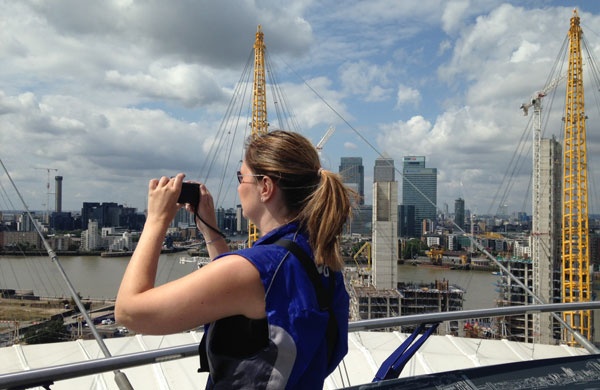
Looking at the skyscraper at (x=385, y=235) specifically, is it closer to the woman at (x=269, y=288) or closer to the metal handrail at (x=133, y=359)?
the metal handrail at (x=133, y=359)

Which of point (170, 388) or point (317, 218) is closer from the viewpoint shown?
point (317, 218)

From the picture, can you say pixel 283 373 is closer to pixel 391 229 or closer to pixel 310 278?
pixel 310 278

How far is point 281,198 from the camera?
75 centimetres

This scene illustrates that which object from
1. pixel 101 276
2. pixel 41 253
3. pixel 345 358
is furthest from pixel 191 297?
pixel 41 253

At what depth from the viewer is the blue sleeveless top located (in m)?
0.63

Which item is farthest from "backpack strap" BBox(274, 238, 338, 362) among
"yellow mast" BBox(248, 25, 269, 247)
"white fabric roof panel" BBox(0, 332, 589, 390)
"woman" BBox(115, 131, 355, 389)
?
"yellow mast" BBox(248, 25, 269, 247)

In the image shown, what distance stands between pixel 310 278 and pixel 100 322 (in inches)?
679

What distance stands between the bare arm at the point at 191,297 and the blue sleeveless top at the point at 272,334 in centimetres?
2

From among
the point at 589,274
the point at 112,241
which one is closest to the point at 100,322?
the point at 589,274

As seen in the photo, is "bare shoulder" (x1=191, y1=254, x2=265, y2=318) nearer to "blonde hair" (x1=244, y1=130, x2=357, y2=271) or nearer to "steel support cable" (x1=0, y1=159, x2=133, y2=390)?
"blonde hair" (x1=244, y1=130, x2=357, y2=271)

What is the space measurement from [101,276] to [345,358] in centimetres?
2445

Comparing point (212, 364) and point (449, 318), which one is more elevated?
point (212, 364)

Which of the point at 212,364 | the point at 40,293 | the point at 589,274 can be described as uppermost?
the point at 212,364

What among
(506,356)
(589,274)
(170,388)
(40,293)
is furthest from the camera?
(40,293)
